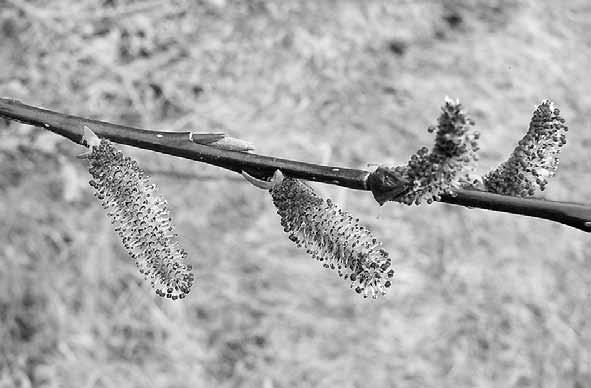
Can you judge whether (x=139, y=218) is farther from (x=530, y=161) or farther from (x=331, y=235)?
(x=530, y=161)

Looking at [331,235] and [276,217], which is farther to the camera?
[276,217]

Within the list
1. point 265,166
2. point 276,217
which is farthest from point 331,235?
point 276,217

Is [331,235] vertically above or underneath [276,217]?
underneath

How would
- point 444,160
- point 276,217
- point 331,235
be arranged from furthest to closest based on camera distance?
point 276,217, point 331,235, point 444,160

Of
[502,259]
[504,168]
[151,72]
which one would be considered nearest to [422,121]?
[502,259]

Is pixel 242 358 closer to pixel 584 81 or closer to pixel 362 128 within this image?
pixel 362 128

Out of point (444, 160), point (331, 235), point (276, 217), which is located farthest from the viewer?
point (276, 217)

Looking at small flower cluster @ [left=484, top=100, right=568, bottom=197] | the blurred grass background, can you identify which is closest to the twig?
small flower cluster @ [left=484, top=100, right=568, bottom=197]
